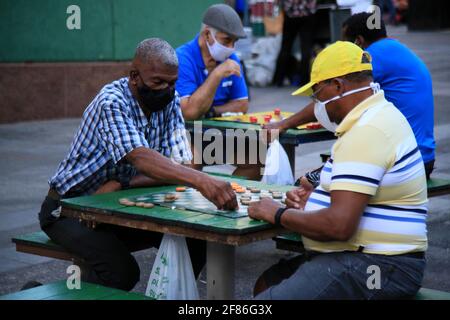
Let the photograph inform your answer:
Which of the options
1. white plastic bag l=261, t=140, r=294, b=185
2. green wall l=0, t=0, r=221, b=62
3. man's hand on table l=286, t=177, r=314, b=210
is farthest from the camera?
green wall l=0, t=0, r=221, b=62

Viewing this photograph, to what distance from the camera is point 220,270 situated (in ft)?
13.8

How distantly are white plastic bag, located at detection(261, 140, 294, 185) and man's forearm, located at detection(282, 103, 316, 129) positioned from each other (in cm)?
17

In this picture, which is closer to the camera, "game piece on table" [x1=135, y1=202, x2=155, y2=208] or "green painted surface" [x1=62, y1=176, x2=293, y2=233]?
"green painted surface" [x1=62, y1=176, x2=293, y2=233]

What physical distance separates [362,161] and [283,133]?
268 centimetres

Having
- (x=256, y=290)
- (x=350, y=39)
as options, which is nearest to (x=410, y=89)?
(x=350, y=39)

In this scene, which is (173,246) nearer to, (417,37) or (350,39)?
(350,39)

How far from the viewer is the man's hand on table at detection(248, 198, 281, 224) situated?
3736mm

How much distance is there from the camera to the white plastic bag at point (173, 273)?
13.3 ft

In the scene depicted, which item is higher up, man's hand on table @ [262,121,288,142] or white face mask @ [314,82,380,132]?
white face mask @ [314,82,380,132]

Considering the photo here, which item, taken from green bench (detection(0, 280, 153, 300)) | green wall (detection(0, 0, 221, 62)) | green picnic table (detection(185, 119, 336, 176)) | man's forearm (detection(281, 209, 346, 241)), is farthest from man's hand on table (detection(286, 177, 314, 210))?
green wall (detection(0, 0, 221, 62))

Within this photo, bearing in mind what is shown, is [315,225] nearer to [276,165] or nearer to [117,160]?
[117,160]

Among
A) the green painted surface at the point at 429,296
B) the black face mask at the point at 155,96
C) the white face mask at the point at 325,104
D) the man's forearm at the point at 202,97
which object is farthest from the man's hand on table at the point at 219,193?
the man's forearm at the point at 202,97

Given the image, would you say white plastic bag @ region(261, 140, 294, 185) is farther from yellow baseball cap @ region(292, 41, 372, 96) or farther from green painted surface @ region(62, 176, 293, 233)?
yellow baseball cap @ region(292, 41, 372, 96)
